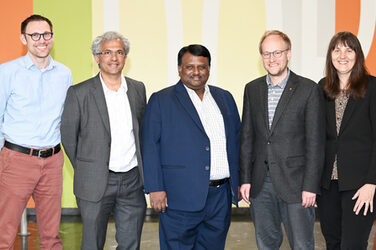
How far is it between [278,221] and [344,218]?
0.42 metres

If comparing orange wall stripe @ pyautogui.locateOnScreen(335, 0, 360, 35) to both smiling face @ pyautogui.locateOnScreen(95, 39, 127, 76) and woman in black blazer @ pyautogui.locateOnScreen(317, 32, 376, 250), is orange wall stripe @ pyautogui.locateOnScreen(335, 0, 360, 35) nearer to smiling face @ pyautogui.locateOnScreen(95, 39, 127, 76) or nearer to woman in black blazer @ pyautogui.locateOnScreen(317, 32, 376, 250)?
woman in black blazer @ pyautogui.locateOnScreen(317, 32, 376, 250)

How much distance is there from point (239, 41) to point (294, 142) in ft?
9.38

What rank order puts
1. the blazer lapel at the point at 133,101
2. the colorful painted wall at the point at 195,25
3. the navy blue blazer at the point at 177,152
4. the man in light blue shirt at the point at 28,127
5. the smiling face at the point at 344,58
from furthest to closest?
the colorful painted wall at the point at 195,25 < the man in light blue shirt at the point at 28,127 < the blazer lapel at the point at 133,101 < the navy blue blazer at the point at 177,152 < the smiling face at the point at 344,58

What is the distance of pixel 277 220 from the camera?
2.90 metres

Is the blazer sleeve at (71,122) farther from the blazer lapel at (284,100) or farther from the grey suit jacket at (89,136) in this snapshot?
the blazer lapel at (284,100)

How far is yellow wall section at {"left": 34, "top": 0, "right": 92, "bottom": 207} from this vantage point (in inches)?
210

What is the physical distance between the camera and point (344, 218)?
2691 millimetres

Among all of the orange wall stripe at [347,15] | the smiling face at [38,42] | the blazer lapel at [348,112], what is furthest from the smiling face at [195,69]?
the orange wall stripe at [347,15]

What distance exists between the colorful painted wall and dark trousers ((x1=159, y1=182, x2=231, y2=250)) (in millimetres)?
2763

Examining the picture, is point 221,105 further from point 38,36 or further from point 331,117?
point 38,36

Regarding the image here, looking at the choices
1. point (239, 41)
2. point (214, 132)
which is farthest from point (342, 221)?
point (239, 41)

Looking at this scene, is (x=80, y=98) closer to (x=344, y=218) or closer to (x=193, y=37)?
(x=344, y=218)

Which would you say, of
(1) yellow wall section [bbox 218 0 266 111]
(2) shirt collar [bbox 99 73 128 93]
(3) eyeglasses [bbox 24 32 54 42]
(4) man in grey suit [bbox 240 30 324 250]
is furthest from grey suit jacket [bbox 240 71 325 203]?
(1) yellow wall section [bbox 218 0 266 111]

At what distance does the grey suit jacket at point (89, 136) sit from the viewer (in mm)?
2898
